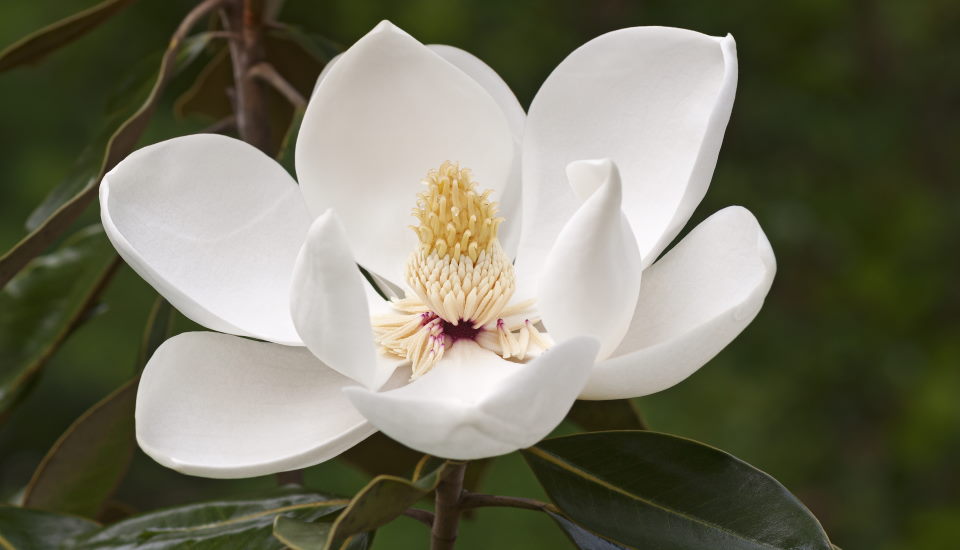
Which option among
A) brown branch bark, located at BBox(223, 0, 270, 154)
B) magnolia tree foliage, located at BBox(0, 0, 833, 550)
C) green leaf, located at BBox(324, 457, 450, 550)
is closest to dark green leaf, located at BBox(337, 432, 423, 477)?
magnolia tree foliage, located at BBox(0, 0, 833, 550)

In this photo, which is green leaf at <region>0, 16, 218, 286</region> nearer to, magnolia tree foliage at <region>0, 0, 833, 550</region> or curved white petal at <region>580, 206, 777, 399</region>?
magnolia tree foliage at <region>0, 0, 833, 550</region>

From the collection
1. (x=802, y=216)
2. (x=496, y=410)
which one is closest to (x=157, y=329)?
(x=496, y=410)

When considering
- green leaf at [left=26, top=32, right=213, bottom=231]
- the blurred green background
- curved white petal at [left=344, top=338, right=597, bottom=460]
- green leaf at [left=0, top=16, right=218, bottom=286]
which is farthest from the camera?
the blurred green background

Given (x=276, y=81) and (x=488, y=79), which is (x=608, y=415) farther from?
(x=276, y=81)

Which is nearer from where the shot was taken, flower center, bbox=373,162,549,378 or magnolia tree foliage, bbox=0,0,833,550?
magnolia tree foliage, bbox=0,0,833,550

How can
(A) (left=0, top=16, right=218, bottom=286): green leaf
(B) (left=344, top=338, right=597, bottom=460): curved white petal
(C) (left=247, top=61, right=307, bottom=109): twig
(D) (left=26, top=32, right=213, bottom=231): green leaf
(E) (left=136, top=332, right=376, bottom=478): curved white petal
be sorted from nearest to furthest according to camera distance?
(B) (left=344, top=338, right=597, bottom=460): curved white petal < (E) (left=136, top=332, right=376, bottom=478): curved white petal < (A) (left=0, top=16, right=218, bottom=286): green leaf < (D) (left=26, top=32, right=213, bottom=231): green leaf < (C) (left=247, top=61, right=307, bottom=109): twig

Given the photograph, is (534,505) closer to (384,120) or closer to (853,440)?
(384,120)

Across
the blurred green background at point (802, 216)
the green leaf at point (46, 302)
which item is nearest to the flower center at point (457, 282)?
the green leaf at point (46, 302)
